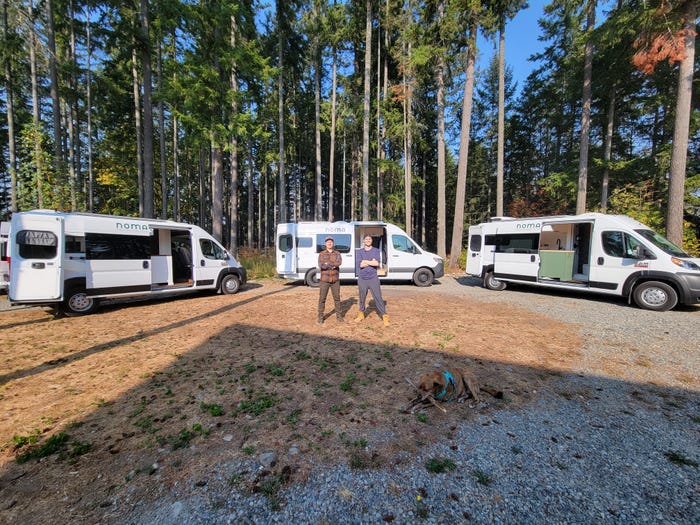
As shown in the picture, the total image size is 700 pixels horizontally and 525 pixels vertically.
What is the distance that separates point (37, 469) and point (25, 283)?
5953 millimetres

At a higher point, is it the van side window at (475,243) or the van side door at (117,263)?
the van side window at (475,243)

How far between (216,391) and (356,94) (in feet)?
68.2

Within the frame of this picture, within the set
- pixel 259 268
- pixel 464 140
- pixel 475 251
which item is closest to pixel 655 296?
pixel 475 251

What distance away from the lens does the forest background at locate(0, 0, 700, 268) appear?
1106 centimetres

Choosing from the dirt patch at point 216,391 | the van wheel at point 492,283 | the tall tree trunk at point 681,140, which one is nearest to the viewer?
the dirt patch at point 216,391

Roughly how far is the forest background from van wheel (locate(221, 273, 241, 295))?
4.76 metres

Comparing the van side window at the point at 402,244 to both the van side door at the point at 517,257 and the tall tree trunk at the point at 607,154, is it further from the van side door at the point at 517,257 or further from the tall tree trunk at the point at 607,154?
the tall tree trunk at the point at 607,154

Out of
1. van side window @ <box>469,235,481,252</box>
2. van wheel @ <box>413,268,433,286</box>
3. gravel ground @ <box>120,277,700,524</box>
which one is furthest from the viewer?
van wheel @ <box>413,268,433,286</box>

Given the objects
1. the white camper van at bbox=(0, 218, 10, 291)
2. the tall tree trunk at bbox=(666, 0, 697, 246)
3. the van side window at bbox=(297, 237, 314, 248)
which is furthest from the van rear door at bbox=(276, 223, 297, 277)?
the tall tree trunk at bbox=(666, 0, 697, 246)

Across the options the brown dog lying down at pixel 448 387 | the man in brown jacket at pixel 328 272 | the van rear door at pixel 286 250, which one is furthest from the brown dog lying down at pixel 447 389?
the van rear door at pixel 286 250

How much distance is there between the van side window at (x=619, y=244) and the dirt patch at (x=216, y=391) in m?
3.51

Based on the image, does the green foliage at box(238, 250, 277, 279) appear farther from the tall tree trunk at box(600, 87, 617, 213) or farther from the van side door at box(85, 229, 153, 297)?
the tall tree trunk at box(600, 87, 617, 213)

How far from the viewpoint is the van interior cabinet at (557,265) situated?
8711 mm

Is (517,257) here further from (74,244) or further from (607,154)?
(607,154)
